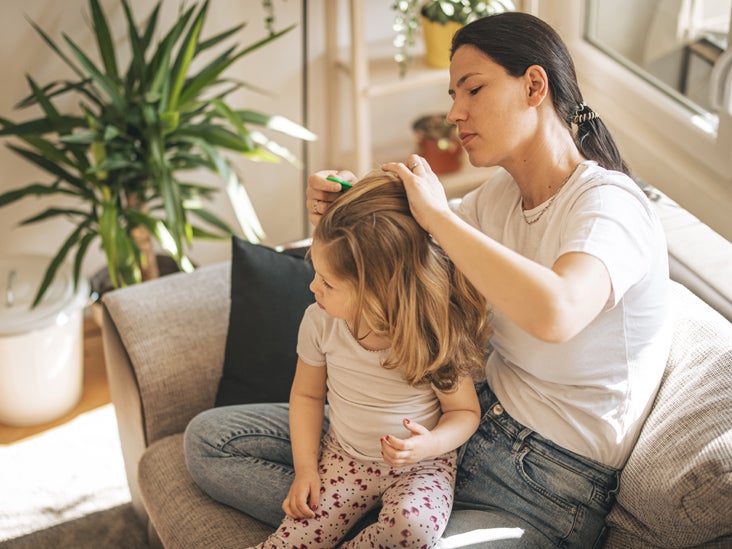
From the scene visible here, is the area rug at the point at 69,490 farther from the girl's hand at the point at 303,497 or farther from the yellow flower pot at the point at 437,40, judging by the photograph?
the yellow flower pot at the point at 437,40

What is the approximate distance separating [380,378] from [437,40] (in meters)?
1.49

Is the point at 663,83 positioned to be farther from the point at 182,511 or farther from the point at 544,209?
the point at 182,511

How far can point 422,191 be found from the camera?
1.26m

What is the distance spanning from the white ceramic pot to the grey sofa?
0.46 meters

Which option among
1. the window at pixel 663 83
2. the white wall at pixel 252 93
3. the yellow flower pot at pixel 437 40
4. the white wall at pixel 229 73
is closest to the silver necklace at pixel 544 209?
the window at pixel 663 83

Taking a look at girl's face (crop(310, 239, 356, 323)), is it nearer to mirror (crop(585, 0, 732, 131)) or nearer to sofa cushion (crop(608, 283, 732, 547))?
sofa cushion (crop(608, 283, 732, 547))

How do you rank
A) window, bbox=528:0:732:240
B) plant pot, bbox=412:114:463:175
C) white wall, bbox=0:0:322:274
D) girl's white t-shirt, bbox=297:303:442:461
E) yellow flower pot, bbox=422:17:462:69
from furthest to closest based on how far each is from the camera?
plant pot, bbox=412:114:463:175 → yellow flower pot, bbox=422:17:462:69 → white wall, bbox=0:0:322:274 → window, bbox=528:0:732:240 → girl's white t-shirt, bbox=297:303:442:461

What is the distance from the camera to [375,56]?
2803mm

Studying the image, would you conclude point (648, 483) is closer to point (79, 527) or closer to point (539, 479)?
point (539, 479)

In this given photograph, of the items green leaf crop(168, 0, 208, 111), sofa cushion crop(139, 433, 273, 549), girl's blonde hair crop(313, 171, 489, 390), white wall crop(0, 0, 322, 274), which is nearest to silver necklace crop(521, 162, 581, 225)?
girl's blonde hair crop(313, 171, 489, 390)

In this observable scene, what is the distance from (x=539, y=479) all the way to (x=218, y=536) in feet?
1.82

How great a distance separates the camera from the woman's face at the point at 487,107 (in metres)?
1.37

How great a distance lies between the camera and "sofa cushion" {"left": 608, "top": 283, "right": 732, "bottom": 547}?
1243 mm

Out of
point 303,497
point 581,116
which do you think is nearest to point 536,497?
point 303,497
